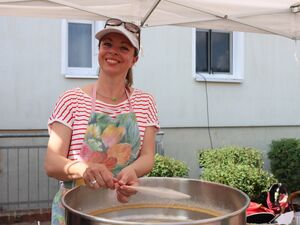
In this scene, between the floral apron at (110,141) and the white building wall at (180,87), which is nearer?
the floral apron at (110,141)

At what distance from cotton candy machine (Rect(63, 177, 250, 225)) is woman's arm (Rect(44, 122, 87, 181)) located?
133 millimetres

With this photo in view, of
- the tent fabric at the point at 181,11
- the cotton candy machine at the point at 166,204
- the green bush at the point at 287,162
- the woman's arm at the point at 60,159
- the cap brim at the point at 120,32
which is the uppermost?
the tent fabric at the point at 181,11

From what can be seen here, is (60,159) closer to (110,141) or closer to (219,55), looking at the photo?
(110,141)

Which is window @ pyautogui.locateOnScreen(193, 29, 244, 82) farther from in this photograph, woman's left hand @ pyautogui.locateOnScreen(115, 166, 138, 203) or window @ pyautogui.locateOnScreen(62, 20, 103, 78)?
woman's left hand @ pyautogui.locateOnScreen(115, 166, 138, 203)

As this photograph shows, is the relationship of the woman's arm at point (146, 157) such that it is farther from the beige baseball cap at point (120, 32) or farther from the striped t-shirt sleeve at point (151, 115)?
the beige baseball cap at point (120, 32)

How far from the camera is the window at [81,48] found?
266 inches

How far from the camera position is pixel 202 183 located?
1.41 metres

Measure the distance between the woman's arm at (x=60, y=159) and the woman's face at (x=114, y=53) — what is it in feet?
0.97

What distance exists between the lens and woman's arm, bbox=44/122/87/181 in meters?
1.49

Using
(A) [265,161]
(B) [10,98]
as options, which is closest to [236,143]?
(A) [265,161]

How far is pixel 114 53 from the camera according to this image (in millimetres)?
1669

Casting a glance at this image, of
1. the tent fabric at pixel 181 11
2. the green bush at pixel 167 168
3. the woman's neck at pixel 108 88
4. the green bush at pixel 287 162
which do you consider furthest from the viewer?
the green bush at pixel 287 162

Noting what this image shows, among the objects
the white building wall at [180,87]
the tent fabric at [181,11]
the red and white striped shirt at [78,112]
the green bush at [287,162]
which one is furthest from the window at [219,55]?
the red and white striped shirt at [78,112]

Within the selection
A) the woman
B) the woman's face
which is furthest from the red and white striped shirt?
the woman's face
